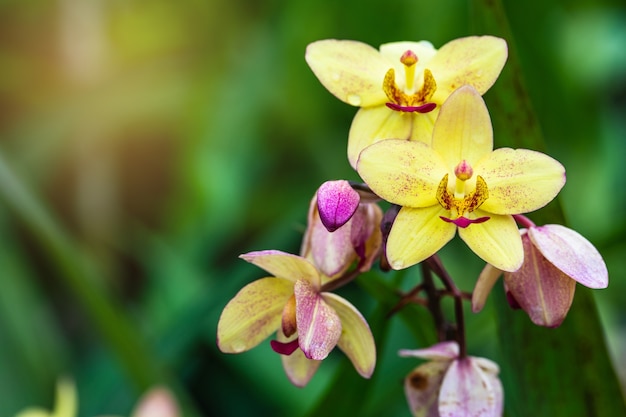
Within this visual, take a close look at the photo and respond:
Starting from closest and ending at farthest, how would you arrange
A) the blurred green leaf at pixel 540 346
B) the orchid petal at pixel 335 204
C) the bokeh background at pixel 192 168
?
1. the orchid petal at pixel 335 204
2. the blurred green leaf at pixel 540 346
3. the bokeh background at pixel 192 168

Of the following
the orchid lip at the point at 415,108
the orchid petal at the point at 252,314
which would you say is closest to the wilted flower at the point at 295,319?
the orchid petal at the point at 252,314

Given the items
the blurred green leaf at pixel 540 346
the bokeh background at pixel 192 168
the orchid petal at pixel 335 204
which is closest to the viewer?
the orchid petal at pixel 335 204

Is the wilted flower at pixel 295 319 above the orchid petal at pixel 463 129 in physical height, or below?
below

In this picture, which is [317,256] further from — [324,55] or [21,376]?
[21,376]

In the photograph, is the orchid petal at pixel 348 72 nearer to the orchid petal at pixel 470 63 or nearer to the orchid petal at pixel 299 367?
the orchid petal at pixel 470 63

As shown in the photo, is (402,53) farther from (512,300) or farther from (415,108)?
(512,300)

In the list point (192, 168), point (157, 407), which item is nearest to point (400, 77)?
point (157, 407)
